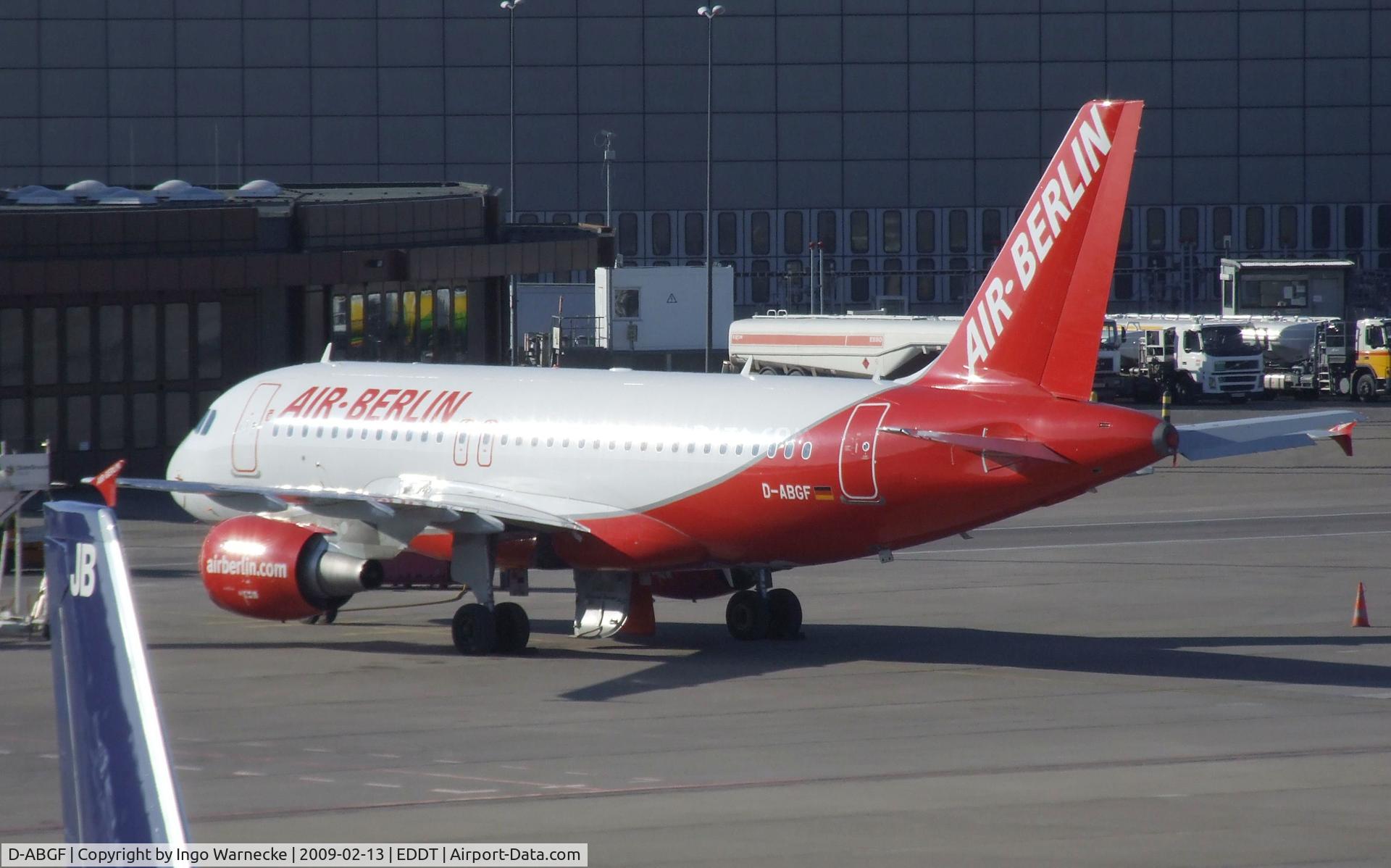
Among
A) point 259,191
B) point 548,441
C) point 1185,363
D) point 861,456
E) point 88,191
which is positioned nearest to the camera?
Result: point 861,456

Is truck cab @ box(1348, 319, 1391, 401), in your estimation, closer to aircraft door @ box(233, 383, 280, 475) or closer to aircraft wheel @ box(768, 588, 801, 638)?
aircraft wheel @ box(768, 588, 801, 638)

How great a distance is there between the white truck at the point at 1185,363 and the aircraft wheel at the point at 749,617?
161 ft

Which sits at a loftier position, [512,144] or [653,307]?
[512,144]

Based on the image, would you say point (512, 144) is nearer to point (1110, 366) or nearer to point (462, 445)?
point (1110, 366)

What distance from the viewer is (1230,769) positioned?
17.3m

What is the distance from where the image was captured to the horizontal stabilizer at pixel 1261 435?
21.6 m

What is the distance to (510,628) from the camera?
81.8 feet

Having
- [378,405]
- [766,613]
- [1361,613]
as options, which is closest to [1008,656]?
[766,613]

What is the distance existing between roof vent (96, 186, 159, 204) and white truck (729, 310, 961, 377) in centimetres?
2543

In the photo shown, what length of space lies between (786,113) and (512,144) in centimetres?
2174

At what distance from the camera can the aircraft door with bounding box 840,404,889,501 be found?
2223 centimetres

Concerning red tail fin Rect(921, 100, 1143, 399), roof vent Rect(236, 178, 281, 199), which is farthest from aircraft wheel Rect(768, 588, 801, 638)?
roof vent Rect(236, 178, 281, 199)

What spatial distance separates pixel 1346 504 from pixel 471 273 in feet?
80.2

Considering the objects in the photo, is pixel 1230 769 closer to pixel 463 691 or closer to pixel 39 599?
pixel 463 691
